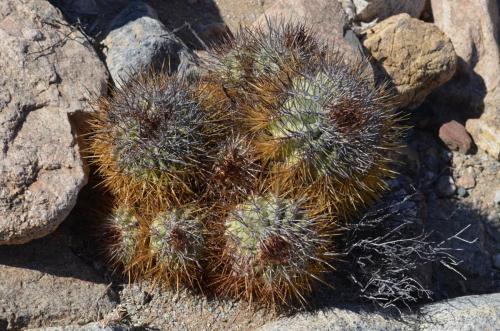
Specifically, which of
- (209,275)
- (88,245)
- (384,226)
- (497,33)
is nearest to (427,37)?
(497,33)

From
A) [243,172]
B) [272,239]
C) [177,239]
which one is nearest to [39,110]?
[177,239]

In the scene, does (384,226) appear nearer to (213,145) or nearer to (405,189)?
(405,189)

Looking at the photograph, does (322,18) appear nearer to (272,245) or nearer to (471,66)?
(471,66)

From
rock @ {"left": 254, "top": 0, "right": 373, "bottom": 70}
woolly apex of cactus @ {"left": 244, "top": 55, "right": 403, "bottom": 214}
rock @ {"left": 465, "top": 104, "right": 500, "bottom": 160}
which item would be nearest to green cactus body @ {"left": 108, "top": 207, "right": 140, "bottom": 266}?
woolly apex of cactus @ {"left": 244, "top": 55, "right": 403, "bottom": 214}

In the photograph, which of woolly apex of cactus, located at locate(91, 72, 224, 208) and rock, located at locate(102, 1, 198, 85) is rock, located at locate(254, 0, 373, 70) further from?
woolly apex of cactus, located at locate(91, 72, 224, 208)

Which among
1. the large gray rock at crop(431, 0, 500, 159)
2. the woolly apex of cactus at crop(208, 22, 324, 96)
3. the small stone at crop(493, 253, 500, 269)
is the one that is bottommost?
the small stone at crop(493, 253, 500, 269)
